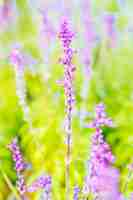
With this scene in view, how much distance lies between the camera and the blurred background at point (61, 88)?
1603 mm

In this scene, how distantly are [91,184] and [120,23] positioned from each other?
122 centimetres

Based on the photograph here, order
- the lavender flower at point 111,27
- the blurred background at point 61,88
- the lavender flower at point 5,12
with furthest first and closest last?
the lavender flower at point 5,12 < the lavender flower at point 111,27 < the blurred background at point 61,88

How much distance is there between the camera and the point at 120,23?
213cm

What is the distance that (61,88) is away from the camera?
1.73 metres

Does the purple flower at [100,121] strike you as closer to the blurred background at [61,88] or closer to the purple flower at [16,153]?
the purple flower at [16,153]

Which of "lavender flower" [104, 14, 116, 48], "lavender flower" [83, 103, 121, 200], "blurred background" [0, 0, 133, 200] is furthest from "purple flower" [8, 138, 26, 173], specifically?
"lavender flower" [104, 14, 116, 48]

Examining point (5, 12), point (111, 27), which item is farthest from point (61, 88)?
point (5, 12)

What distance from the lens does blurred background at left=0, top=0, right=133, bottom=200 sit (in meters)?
1.60

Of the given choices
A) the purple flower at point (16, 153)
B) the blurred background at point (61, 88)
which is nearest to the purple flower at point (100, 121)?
the purple flower at point (16, 153)

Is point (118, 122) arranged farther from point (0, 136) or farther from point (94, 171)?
point (94, 171)

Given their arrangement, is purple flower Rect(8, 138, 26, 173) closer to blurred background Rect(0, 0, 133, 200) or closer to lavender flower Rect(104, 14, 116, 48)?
blurred background Rect(0, 0, 133, 200)

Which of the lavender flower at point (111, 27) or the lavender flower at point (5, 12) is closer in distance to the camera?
the lavender flower at point (111, 27)

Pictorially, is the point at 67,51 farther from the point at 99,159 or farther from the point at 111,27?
the point at 111,27

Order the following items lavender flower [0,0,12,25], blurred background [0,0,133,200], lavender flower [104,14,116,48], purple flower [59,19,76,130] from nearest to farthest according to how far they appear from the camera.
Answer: purple flower [59,19,76,130]
blurred background [0,0,133,200]
lavender flower [104,14,116,48]
lavender flower [0,0,12,25]
